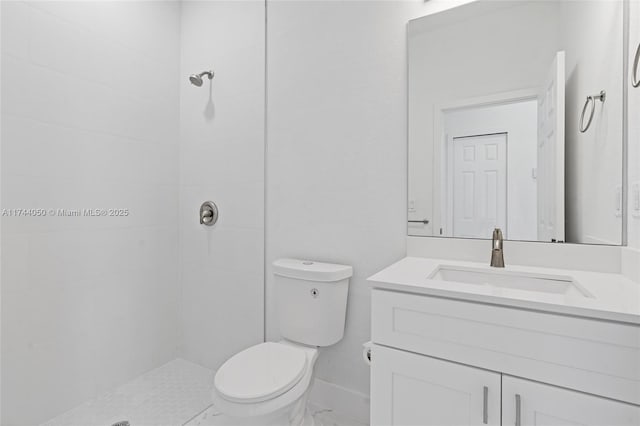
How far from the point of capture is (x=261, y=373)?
1.25 metres

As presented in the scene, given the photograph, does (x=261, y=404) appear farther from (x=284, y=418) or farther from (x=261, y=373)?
(x=284, y=418)

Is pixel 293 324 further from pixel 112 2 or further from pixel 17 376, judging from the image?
pixel 112 2

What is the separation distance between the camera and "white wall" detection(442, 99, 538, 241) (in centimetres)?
125

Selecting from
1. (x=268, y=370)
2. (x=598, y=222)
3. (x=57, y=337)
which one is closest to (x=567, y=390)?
(x=598, y=222)

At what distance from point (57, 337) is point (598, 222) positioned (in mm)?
2270

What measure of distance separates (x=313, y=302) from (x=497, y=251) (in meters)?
0.77

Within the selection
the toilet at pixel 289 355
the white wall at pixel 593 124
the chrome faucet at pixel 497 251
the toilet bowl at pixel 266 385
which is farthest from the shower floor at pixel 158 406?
the white wall at pixel 593 124

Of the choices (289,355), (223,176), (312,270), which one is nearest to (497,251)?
(312,270)

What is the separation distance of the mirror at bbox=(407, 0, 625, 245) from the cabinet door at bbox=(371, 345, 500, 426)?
0.61m

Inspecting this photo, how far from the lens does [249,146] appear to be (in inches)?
73.7

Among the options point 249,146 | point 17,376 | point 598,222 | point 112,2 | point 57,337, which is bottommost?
point 17,376

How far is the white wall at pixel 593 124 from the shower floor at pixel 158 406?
1.28 m

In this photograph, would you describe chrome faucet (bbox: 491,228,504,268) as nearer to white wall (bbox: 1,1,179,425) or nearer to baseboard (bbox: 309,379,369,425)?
baseboard (bbox: 309,379,369,425)

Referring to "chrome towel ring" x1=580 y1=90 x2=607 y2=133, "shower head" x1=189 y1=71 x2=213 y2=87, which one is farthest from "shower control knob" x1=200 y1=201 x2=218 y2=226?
"chrome towel ring" x1=580 y1=90 x2=607 y2=133
